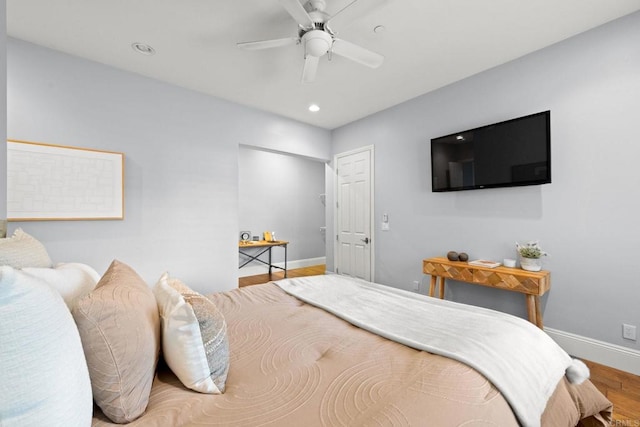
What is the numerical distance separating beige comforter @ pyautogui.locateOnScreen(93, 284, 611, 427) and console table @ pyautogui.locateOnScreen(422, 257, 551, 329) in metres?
1.04

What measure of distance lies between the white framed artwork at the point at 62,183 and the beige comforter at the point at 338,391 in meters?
2.30

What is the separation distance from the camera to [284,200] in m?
6.14

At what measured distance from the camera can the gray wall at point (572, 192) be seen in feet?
7.02

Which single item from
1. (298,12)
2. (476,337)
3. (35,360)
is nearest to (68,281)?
(35,360)

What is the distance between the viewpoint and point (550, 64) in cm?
249

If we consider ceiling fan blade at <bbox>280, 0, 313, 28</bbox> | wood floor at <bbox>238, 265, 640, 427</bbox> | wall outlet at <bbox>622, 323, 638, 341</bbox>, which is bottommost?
wood floor at <bbox>238, 265, 640, 427</bbox>

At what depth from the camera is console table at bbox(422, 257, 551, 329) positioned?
229cm

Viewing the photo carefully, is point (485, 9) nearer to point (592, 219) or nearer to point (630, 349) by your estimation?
point (592, 219)

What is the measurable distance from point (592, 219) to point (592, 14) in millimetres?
1581

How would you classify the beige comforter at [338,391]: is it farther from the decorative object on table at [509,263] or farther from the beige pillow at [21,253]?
the decorative object on table at [509,263]

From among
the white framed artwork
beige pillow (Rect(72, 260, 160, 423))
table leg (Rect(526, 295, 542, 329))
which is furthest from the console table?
the white framed artwork

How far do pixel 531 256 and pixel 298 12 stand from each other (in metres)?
2.69

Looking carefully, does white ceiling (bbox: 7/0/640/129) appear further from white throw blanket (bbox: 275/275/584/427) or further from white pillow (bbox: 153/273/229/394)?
white pillow (bbox: 153/273/229/394)

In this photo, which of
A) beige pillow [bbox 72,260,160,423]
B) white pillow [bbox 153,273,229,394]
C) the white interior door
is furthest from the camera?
the white interior door
